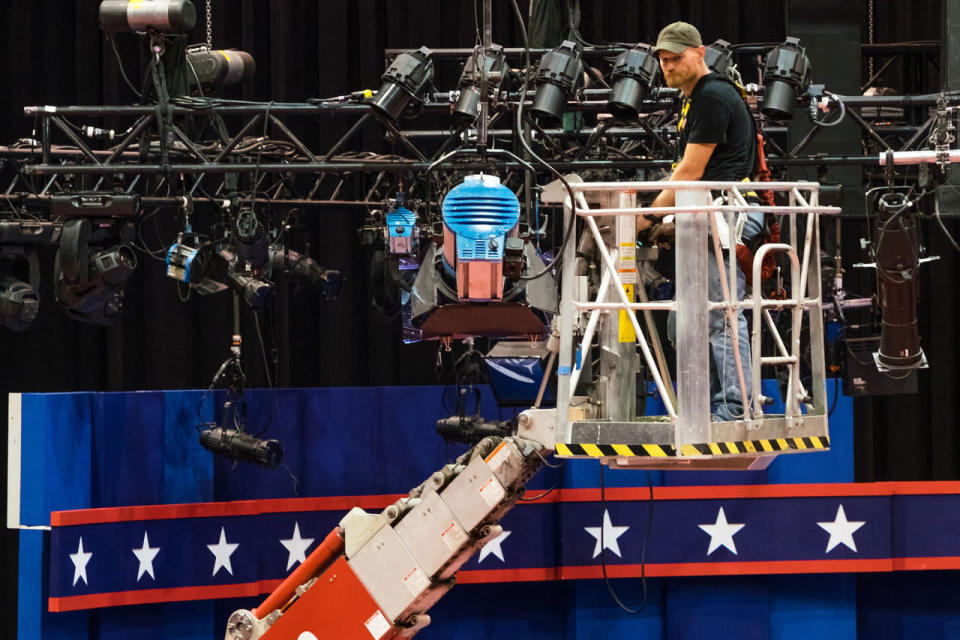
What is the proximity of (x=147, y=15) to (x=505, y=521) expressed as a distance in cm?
412

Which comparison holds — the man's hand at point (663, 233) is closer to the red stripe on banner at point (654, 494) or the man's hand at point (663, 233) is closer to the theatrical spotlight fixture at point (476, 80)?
the theatrical spotlight fixture at point (476, 80)

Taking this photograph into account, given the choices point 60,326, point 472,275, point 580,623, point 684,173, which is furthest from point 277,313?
point 684,173

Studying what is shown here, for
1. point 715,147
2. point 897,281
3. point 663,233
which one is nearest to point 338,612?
point 663,233

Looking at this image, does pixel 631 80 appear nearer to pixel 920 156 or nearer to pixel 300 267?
pixel 920 156

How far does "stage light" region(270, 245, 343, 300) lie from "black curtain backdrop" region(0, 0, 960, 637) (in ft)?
3.46

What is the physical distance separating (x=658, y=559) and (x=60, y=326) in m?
6.17

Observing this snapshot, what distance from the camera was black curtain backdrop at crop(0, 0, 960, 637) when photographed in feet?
40.0

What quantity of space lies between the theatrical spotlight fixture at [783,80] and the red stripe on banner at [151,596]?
4.61 meters

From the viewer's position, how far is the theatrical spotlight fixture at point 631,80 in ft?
26.7

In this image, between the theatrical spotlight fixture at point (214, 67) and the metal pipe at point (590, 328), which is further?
the theatrical spotlight fixture at point (214, 67)

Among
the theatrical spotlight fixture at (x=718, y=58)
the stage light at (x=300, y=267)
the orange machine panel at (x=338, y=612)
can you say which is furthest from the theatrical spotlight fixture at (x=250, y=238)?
the orange machine panel at (x=338, y=612)

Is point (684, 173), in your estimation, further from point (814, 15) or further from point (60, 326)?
point (60, 326)

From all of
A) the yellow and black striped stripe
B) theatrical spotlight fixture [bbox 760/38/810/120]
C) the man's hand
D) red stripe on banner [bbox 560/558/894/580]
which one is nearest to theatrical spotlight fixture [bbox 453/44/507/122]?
Answer: the man's hand

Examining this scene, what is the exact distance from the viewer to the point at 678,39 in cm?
587
